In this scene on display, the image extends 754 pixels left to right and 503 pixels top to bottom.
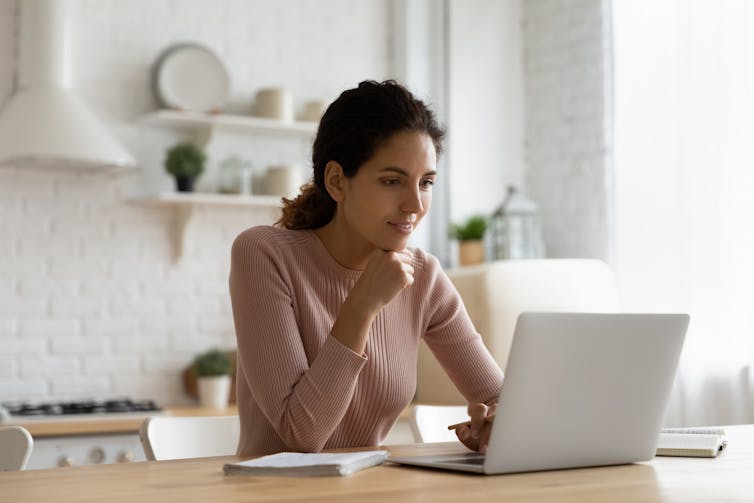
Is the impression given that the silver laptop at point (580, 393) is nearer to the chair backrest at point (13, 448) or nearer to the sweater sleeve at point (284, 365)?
the sweater sleeve at point (284, 365)

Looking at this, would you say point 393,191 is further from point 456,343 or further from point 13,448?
point 13,448

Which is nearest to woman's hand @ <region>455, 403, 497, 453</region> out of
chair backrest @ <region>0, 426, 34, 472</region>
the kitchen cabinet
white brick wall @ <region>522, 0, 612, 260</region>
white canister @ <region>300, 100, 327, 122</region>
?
chair backrest @ <region>0, 426, 34, 472</region>

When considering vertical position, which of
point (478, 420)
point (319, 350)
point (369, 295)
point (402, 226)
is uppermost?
point (402, 226)

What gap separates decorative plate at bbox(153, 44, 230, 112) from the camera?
4.08m

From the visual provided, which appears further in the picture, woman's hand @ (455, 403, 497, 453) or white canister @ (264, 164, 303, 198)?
white canister @ (264, 164, 303, 198)

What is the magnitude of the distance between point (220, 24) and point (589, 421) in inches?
126

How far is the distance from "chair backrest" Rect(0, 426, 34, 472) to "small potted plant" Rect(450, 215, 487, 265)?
111 inches

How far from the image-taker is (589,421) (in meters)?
1.45

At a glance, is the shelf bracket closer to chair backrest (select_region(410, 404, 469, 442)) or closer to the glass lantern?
the glass lantern

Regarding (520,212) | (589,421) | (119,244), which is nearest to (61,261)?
(119,244)

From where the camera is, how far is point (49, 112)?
12.1 feet

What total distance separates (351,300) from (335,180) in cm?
37

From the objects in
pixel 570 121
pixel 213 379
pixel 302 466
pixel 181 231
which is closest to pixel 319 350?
pixel 302 466

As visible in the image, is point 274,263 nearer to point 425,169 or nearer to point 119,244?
point 425,169
